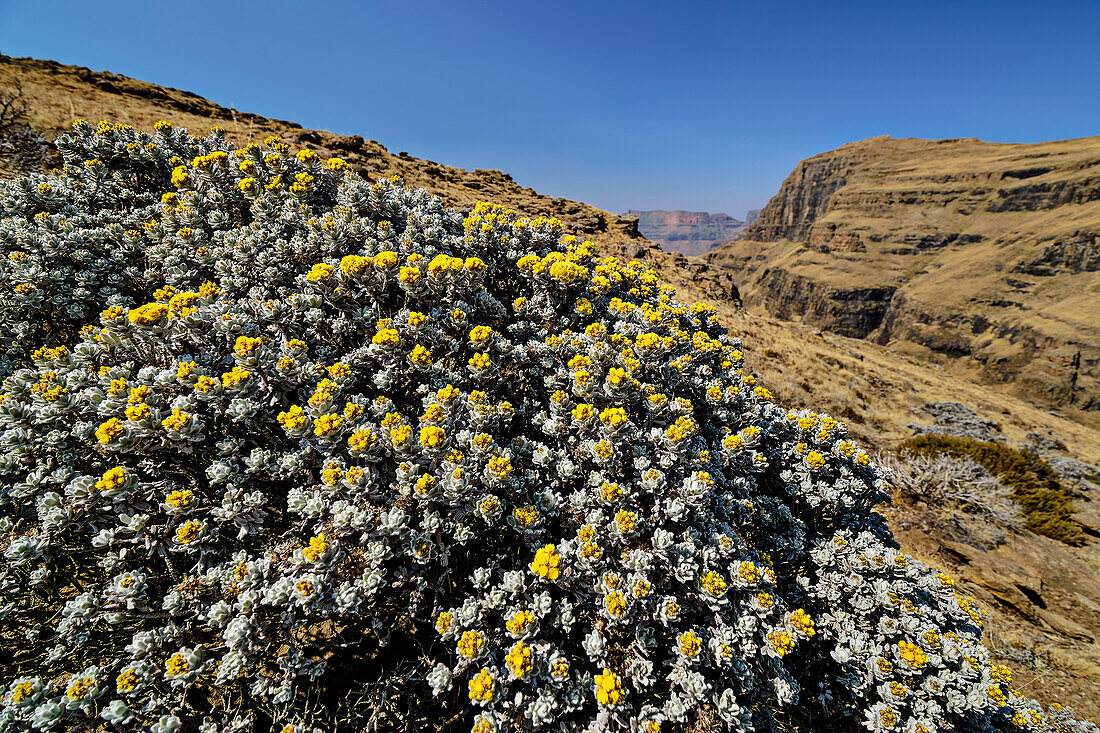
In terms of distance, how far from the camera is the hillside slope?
45469 mm

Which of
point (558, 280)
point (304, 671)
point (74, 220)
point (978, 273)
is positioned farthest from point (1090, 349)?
point (74, 220)

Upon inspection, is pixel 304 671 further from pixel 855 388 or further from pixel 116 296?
pixel 855 388

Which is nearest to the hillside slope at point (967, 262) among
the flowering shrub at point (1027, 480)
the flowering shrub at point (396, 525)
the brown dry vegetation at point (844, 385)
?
the brown dry vegetation at point (844, 385)

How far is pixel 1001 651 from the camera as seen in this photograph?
5.59 metres

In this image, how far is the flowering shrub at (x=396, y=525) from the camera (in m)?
2.96

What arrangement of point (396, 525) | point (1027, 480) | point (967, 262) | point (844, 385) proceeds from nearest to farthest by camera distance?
point (396, 525), point (1027, 480), point (844, 385), point (967, 262)

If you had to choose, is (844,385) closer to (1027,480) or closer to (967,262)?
(1027,480)

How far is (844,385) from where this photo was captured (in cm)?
1619

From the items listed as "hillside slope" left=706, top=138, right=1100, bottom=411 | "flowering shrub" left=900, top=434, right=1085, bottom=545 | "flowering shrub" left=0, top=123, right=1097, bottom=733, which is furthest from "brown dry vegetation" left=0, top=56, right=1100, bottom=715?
"hillside slope" left=706, top=138, right=1100, bottom=411

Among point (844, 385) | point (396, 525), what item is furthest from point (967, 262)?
point (396, 525)

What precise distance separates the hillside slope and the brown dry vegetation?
1342 inches

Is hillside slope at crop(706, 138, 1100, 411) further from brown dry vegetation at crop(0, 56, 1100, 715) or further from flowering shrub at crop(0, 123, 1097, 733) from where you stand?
flowering shrub at crop(0, 123, 1097, 733)

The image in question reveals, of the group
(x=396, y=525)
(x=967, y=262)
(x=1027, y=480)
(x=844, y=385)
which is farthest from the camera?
(x=967, y=262)

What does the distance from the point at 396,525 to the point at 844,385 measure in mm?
19515
